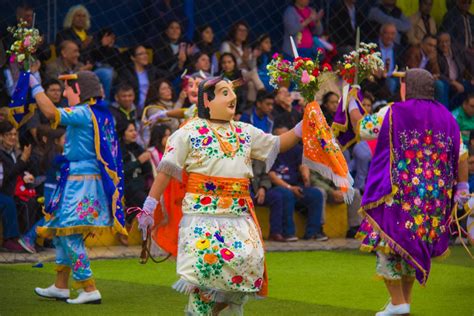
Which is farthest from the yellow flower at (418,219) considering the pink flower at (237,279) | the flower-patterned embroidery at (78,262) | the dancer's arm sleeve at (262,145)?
the flower-patterned embroidery at (78,262)

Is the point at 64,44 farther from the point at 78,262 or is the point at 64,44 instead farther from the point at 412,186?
the point at 412,186

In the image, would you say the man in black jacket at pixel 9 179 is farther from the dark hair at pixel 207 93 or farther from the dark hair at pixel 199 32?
the dark hair at pixel 207 93

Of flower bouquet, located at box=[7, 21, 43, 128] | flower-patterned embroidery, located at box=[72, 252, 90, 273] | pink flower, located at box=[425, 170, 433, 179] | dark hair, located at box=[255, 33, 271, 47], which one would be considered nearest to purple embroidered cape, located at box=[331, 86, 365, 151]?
pink flower, located at box=[425, 170, 433, 179]

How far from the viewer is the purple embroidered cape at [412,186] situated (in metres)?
7.61

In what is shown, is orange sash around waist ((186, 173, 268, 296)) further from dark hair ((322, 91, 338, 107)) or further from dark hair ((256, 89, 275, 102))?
dark hair ((322, 91, 338, 107))

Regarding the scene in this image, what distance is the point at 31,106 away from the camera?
8.56m

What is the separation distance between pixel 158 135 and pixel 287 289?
9.57 ft

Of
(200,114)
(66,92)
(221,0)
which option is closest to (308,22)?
(221,0)

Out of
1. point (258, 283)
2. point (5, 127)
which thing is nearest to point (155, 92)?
point (5, 127)

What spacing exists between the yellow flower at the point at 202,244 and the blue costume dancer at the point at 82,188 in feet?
6.78

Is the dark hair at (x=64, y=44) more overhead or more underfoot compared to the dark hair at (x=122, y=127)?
more overhead

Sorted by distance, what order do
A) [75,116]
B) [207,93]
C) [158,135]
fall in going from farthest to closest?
[158,135], [75,116], [207,93]

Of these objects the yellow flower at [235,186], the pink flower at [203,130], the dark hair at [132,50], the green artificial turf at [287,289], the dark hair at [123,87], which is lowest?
the green artificial turf at [287,289]

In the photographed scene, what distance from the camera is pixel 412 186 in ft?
25.1
